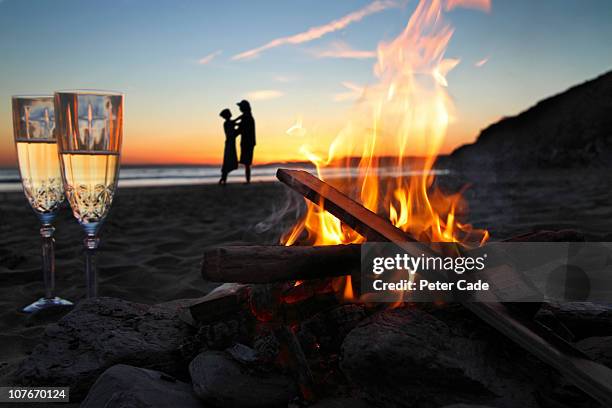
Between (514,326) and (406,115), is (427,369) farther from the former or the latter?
(406,115)

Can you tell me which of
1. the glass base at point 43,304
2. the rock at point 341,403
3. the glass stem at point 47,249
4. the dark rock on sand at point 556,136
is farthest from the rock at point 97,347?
the dark rock on sand at point 556,136

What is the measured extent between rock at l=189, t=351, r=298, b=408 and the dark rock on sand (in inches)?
641

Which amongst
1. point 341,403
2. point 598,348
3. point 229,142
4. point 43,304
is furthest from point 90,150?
point 229,142

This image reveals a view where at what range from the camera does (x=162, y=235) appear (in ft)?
19.3

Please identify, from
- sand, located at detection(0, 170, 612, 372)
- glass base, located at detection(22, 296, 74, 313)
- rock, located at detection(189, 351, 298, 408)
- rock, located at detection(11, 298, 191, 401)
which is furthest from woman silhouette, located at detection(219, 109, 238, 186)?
rock, located at detection(189, 351, 298, 408)

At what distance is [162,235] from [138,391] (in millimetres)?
4456

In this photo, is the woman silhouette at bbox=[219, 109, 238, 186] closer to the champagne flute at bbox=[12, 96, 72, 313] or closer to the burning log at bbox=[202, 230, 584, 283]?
the champagne flute at bbox=[12, 96, 72, 313]

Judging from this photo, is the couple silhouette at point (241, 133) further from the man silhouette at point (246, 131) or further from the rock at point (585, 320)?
the rock at point (585, 320)

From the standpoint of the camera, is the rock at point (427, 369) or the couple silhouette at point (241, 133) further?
the couple silhouette at point (241, 133)

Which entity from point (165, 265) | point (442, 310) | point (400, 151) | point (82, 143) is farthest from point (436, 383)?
point (165, 265)

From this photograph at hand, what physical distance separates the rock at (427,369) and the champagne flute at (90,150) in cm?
162

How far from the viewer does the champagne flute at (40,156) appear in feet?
9.30

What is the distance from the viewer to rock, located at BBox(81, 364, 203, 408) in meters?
1.54

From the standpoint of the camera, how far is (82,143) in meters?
2.45
